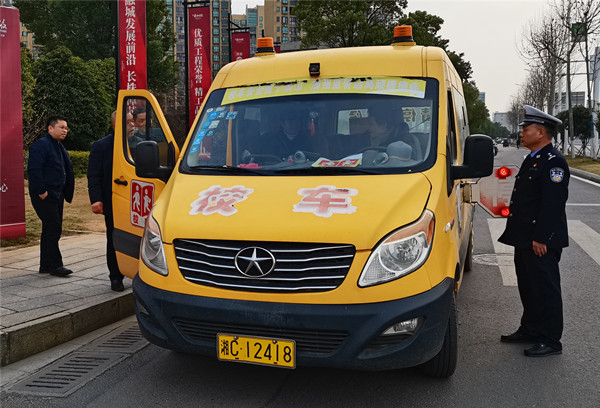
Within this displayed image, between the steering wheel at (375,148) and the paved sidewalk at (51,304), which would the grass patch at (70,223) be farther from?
the steering wheel at (375,148)

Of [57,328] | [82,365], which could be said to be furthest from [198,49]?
[82,365]

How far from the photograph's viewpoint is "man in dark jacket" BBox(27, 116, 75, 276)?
6246 millimetres

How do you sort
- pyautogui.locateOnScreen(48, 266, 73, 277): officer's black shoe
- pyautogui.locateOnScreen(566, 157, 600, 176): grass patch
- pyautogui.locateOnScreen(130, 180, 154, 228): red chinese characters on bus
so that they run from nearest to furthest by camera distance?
pyautogui.locateOnScreen(130, 180, 154, 228): red chinese characters on bus → pyautogui.locateOnScreen(48, 266, 73, 277): officer's black shoe → pyautogui.locateOnScreen(566, 157, 600, 176): grass patch

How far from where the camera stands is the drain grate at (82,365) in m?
3.82

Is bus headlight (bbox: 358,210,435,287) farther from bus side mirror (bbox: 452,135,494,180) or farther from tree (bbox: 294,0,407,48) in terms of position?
tree (bbox: 294,0,407,48)

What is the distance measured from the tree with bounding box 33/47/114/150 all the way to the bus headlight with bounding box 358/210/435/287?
83.8 ft

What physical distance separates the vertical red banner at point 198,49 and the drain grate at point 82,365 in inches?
487

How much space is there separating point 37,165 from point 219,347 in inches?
153

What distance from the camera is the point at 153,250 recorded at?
358 cm

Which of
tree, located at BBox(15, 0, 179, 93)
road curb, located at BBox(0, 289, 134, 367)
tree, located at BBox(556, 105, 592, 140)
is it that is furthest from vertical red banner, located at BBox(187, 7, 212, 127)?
tree, located at BBox(556, 105, 592, 140)

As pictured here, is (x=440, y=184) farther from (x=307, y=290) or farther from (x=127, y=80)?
(x=127, y=80)

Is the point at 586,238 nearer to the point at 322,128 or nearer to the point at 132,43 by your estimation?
the point at 322,128

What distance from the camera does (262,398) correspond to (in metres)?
3.54

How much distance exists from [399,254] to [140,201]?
2626 mm
